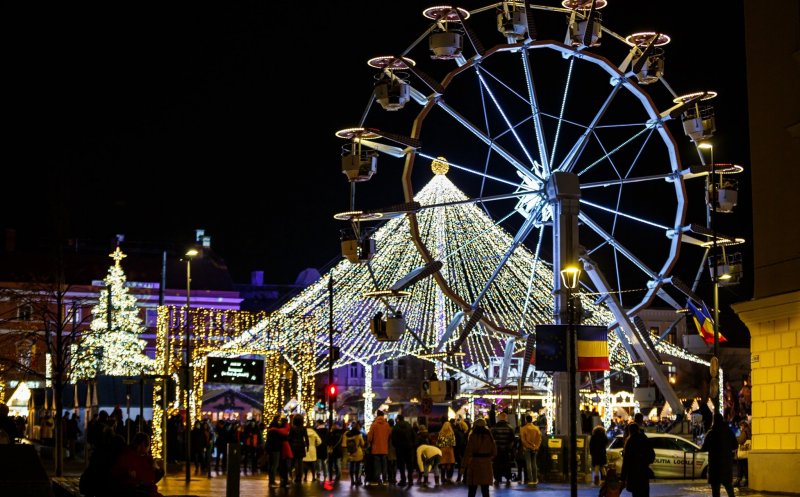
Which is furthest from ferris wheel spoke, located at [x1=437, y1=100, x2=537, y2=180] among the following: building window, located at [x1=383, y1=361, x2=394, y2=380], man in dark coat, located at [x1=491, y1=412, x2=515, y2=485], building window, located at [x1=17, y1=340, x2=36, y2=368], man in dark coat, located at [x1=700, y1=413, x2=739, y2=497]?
building window, located at [x1=383, y1=361, x2=394, y2=380]

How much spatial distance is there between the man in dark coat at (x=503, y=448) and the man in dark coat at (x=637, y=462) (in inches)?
440

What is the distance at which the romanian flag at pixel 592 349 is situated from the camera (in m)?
29.7

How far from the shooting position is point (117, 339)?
66.4 meters

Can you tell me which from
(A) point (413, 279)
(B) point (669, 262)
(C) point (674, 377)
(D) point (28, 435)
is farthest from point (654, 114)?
(C) point (674, 377)

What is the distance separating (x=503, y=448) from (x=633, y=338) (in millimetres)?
6366

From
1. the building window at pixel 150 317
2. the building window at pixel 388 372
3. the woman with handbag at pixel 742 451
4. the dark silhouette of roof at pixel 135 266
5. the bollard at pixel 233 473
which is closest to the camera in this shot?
the bollard at pixel 233 473

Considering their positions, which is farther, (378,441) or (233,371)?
(233,371)

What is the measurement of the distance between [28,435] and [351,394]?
3686 centimetres

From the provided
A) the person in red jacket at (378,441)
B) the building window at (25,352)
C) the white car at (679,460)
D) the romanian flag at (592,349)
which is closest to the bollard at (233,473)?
the person in red jacket at (378,441)

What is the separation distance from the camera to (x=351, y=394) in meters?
89.2

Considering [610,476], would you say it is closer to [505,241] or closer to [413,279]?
[413,279]

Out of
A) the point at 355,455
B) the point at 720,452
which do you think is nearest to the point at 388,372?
the point at 355,455

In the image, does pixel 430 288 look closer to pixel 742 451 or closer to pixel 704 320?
pixel 704 320

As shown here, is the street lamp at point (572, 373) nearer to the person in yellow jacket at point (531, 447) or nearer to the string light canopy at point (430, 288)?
the person in yellow jacket at point (531, 447)
